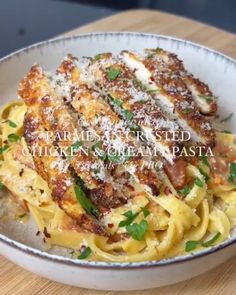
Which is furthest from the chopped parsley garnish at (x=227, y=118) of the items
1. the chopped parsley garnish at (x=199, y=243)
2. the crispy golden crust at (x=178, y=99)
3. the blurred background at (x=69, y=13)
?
the blurred background at (x=69, y=13)

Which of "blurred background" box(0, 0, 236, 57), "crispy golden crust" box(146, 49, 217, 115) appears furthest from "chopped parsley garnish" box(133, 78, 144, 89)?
"blurred background" box(0, 0, 236, 57)

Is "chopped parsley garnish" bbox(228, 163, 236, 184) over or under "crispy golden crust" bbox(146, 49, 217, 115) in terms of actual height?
under

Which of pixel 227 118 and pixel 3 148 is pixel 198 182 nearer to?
pixel 227 118

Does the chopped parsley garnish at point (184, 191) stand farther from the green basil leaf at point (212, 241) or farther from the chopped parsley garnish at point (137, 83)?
the chopped parsley garnish at point (137, 83)

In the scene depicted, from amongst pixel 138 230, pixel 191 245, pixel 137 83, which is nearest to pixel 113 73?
pixel 137 83

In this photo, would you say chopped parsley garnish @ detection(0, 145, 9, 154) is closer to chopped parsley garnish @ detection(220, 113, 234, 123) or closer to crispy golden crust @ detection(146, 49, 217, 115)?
crispy golden crust @ detection(146, 49, 217, 115)

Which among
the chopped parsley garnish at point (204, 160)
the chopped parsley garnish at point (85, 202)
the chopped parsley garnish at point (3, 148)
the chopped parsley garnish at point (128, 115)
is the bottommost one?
the chopped parsley garnish at point (85, 202)

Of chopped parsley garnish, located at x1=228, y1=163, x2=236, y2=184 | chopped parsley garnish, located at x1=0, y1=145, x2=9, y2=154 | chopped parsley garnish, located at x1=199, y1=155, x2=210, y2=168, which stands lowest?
chopped parsley garnish, located at x1=228, y1=163, x2=236, y2=184

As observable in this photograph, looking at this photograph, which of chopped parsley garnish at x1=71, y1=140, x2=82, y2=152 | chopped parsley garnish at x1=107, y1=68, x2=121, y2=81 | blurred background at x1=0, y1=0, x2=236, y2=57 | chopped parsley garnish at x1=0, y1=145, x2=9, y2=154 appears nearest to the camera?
chopped parsley garnish at x1=71, y1=140, x2=82, y2=152
